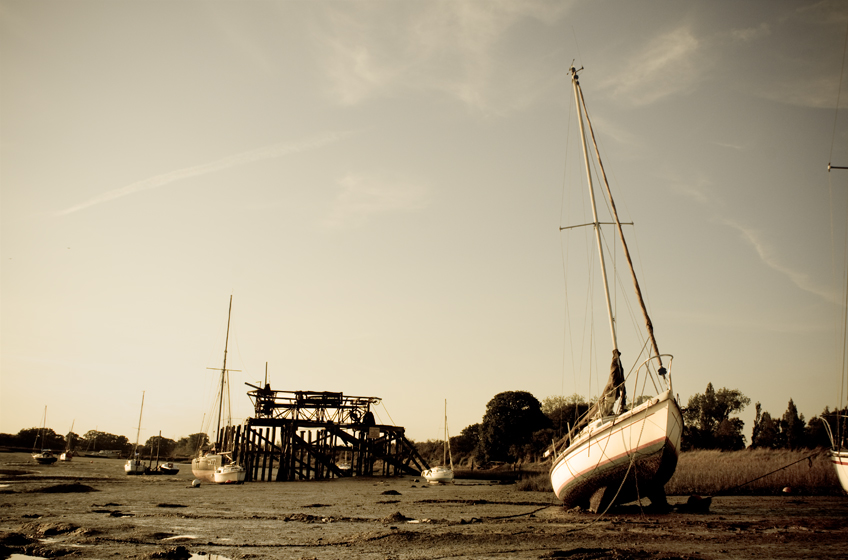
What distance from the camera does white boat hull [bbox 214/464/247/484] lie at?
122ft

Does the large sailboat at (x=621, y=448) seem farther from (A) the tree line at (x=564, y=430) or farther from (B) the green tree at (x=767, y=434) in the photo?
(B) the green tree at (x=767, y=434)

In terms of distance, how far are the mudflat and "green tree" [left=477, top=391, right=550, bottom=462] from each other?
40.0 meters

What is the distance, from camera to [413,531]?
46.6 ft

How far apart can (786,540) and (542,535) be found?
208 inches

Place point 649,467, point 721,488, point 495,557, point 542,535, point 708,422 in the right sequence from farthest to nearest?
point 708,422 < point 721,488 < point 649,467 < point 542,535 < point 495,557

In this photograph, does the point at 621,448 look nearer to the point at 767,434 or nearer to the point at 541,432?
the point at 541,432

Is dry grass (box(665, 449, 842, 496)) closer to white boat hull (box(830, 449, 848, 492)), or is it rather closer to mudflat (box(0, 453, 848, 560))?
white boat hull (box(830, 449, 848, 492))

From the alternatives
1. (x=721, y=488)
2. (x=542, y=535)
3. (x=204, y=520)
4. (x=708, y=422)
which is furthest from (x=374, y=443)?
(x=708, y=422)

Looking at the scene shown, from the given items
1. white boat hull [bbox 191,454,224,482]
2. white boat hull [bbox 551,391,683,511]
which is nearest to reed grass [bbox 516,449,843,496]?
white boat hull [bbox 551,391,683,511]

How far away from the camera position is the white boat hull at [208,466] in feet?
130

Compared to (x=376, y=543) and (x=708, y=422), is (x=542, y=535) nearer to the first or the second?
(x=376, y=543)

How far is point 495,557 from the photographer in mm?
10812

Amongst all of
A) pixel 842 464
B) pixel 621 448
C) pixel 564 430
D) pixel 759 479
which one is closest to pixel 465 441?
pixel 564 430

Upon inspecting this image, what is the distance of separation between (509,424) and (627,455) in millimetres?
46990
